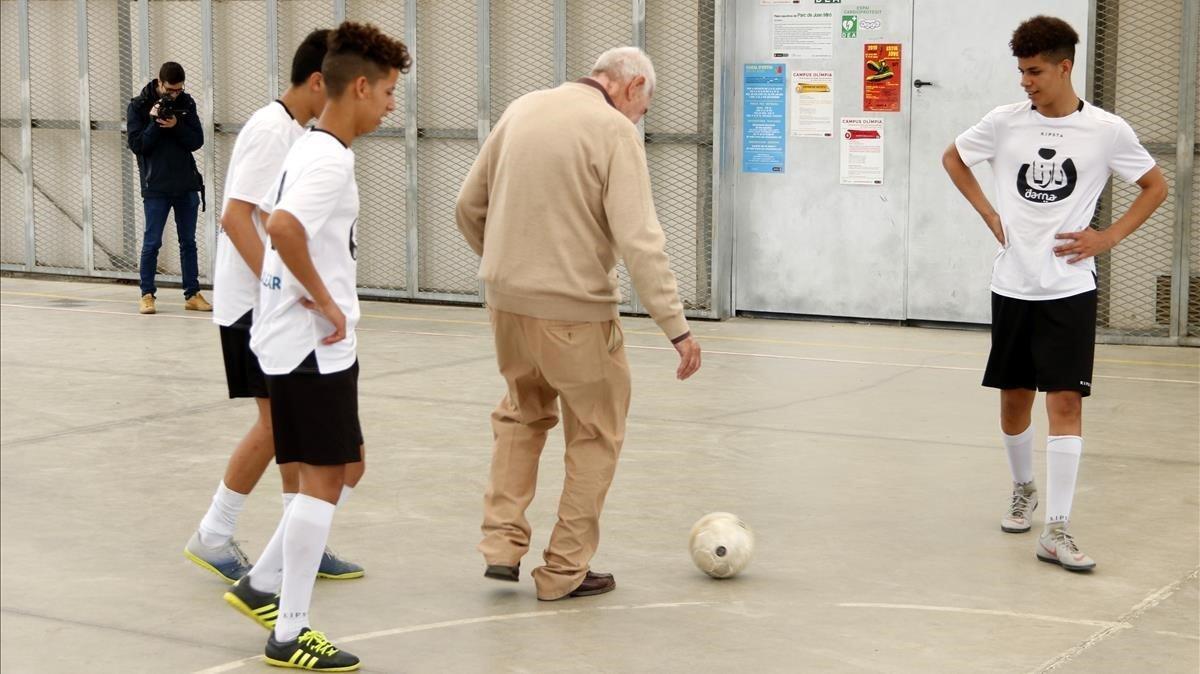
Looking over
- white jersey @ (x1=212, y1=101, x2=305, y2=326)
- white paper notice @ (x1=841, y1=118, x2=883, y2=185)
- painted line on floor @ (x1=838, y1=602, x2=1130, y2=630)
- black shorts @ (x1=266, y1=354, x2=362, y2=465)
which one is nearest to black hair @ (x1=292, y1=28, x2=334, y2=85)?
white jersey @ (x1=212, y1=101, x2=305, y2=326)

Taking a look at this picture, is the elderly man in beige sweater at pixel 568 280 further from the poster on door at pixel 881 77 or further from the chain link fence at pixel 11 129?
the chain link fence at pixel 11 129

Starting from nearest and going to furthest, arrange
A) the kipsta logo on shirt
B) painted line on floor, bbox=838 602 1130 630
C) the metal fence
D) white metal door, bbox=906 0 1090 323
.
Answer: painted line on floor, bbox=838 602 1130 630 → the kipsta logo on shirt → white metal door, bbox=906 0 1090 323 → the metal fence

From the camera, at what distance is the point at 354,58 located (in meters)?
4.63

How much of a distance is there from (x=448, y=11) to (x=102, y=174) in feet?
14.1

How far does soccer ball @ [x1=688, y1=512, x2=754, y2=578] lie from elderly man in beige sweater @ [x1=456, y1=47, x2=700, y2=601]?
328mm

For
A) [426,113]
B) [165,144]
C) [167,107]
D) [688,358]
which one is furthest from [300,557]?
[426,113]

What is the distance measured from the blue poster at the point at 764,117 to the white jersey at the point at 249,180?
772 cm

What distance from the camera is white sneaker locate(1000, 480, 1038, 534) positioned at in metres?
6.38

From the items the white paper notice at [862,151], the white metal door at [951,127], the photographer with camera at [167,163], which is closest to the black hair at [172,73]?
the photographer with camera at [167,163]

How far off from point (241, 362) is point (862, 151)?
776 cm

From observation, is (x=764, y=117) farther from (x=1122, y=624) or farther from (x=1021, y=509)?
(x=1122, y=624)

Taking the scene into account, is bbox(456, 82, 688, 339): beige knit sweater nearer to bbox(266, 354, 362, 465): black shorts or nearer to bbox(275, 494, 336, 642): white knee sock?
bbox(266, 354, 362, 465): black shorts

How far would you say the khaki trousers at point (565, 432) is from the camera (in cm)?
538

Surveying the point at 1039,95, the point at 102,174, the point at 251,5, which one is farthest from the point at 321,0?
the point at 1039,95
